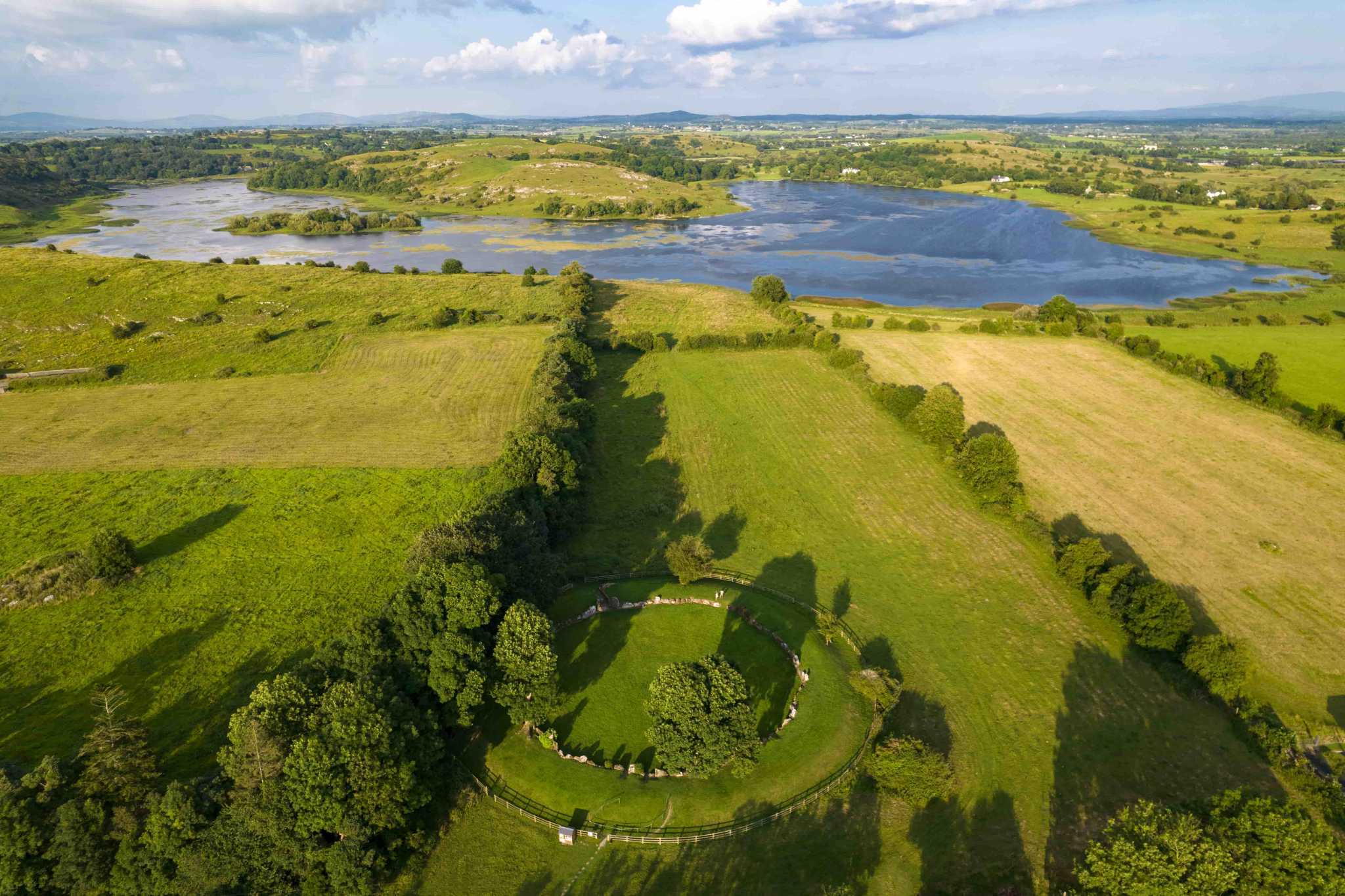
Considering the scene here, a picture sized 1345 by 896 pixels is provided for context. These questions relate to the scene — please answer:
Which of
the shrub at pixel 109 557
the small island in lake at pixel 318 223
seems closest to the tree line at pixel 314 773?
the shrub at pixel 109 557

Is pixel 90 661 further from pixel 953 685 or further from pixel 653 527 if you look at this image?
pixel 953 685

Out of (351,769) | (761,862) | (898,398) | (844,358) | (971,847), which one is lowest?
(971,847)

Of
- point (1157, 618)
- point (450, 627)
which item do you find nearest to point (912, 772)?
point (1157, 618)

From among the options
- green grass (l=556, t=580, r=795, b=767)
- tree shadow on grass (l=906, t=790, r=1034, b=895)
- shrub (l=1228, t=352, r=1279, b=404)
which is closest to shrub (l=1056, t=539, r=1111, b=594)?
tree shadow on grass (l=906, t=790, r=1034, b=895)

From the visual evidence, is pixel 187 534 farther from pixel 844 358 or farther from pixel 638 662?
pixel 844 358

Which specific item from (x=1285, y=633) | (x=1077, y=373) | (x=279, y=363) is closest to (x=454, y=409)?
(x=279, y=363)

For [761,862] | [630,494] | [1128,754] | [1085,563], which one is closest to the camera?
[761,862]
